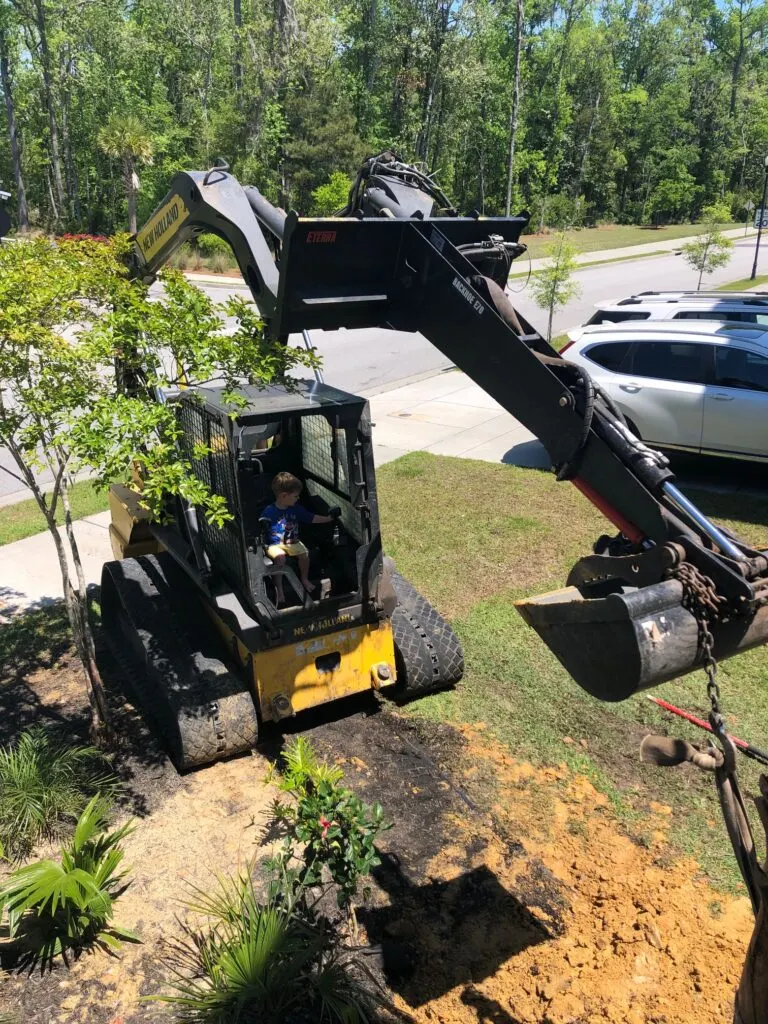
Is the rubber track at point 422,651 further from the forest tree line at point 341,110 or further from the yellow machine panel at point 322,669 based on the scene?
the forest tree line at point 341,110

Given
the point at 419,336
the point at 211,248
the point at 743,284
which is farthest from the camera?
the point at 211,248

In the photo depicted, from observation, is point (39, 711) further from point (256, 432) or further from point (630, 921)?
point (630, 921)

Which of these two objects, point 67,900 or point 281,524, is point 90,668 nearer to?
point 281,524

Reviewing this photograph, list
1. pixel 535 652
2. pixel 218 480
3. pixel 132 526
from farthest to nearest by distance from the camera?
1. pixel 132 526
2. pixel 535 652
3. pixel 218 480

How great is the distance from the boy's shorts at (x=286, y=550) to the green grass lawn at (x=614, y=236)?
121 feet

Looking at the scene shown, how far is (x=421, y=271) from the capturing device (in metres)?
4.11

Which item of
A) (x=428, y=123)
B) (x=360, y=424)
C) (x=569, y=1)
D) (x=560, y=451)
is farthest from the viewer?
(x=569, y=1)

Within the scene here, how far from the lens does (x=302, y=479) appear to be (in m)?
6.27

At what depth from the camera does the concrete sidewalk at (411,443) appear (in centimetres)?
868

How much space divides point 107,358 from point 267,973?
339 centimetres

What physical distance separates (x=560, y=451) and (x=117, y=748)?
3788 mm

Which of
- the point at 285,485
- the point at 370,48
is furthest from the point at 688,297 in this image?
the point at 370,48

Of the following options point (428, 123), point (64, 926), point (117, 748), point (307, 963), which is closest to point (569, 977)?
point (307, 963)

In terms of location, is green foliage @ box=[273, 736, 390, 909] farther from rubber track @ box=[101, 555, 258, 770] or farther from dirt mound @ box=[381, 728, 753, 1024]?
rubber track @ box=[101, 555, 258, 770]
